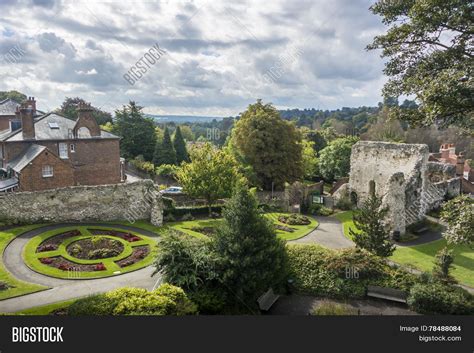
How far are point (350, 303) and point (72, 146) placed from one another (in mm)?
27656

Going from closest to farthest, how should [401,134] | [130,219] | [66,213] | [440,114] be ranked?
1. [440,114]
2. [66,213]
3. [130,219]
4. [401,134]

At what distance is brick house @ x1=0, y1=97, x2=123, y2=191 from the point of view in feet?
94.4

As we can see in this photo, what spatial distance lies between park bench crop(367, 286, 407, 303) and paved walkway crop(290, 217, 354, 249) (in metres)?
7.68

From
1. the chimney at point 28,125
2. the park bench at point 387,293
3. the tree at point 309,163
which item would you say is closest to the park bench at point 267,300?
the park bench at point 387,293

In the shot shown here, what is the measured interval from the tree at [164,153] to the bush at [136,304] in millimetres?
38574

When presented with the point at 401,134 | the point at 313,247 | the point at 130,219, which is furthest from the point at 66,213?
the point at 401,134

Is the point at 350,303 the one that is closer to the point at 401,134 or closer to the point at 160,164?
the point at 160,164

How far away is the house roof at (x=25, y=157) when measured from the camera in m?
28.6

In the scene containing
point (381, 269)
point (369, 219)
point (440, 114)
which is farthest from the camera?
point (369, 219)

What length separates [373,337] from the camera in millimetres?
11633

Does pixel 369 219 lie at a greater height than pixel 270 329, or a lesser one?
greater

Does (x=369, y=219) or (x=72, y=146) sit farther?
(x=72, y=146)

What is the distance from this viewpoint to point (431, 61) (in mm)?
13883

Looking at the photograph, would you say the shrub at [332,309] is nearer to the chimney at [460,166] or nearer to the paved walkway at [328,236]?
the paved walkway at [328,236]
